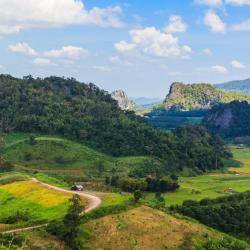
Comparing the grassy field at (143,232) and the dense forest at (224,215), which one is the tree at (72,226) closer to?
the grassy field at (143,232)

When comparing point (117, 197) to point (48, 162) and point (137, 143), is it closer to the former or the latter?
point (48, 162)

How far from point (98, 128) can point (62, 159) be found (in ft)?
111

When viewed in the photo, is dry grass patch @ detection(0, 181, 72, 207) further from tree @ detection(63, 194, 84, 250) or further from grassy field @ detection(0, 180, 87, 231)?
tree @ detection(63, 194, 84, 250)

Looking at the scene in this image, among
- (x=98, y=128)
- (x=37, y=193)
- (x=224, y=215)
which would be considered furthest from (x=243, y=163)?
(x=37, y=193)

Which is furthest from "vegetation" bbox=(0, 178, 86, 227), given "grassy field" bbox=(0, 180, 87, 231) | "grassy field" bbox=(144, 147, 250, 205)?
"grassy field" bbox=(144, 147, 250, 205)

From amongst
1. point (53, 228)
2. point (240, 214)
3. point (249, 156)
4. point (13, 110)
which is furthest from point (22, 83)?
point (53, 228)

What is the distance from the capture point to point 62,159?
137875 mm

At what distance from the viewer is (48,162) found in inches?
5408

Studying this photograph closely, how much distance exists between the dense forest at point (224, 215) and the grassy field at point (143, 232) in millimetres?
14944

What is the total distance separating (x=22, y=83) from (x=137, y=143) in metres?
59.9

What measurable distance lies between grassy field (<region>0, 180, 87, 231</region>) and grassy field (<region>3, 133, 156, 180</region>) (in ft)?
127

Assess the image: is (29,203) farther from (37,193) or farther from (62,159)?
(62,159)

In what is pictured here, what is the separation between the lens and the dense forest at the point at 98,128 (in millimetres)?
157375

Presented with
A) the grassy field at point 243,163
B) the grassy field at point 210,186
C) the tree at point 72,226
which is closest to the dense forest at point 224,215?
the grassy field at point 210,186
